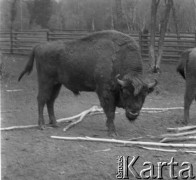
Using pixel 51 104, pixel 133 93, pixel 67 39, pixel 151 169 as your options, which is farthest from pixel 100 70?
pixel 67 39

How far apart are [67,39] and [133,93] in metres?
14.4

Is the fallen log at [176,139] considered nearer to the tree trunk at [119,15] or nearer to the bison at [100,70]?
the bison at [100,70]

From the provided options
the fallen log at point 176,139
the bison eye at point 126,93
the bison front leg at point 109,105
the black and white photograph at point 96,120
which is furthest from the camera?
the bison front leg at point 109,105

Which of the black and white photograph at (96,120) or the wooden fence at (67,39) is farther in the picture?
the wooden fence at (67,39)

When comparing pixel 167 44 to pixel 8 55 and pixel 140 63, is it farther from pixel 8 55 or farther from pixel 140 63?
pixel 140 63

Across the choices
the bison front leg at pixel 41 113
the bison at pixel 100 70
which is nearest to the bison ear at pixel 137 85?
the bison at pixel 100 70

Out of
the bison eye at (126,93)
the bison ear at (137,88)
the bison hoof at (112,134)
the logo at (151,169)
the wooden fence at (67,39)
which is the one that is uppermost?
the bison ear at (137,88)

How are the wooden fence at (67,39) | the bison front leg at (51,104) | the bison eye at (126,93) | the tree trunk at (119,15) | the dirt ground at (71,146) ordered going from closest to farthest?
the dirt ground at (71,146) < the bison eye at (126,93) < the bison front leg at (51,104) < the tree trunk at (119,15) < the wooden fence at (67,39)

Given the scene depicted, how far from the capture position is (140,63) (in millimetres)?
7336

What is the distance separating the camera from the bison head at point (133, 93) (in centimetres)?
673

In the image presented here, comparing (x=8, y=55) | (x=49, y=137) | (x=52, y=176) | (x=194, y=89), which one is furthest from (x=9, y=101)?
(x=8, y=55)

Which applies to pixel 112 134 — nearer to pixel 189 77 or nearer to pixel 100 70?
pixel 100 70

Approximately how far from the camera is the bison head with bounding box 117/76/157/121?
22.1ft

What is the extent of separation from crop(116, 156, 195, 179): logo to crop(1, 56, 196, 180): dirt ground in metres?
0.06
